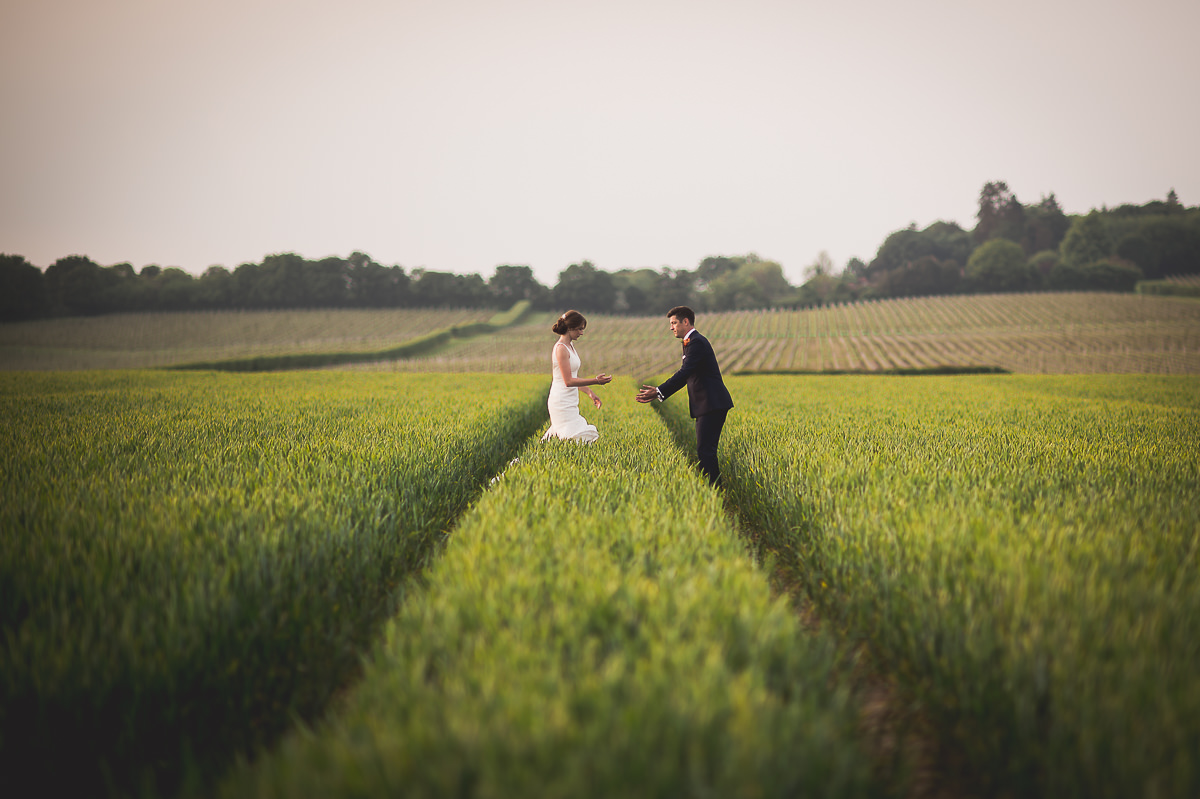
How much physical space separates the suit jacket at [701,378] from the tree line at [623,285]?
93983 mm

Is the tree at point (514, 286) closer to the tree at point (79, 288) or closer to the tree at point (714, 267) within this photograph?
the tree at point (79, 288)

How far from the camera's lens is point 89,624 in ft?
7.01

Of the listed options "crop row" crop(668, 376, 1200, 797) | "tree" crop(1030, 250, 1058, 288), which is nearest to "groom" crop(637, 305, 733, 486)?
"crop row" crop(668, 376, 1200, 797)

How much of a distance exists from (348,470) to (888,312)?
291 feet


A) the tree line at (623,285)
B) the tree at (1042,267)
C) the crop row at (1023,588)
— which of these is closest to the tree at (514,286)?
the tree line at (623,285)

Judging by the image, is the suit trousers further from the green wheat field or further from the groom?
the green wheat field

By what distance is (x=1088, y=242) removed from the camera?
321 feet

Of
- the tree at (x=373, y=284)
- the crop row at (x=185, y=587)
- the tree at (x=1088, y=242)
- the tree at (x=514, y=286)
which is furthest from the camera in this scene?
the tree at (x=514, y=286)

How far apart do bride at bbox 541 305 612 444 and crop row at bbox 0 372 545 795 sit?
1.81 metres

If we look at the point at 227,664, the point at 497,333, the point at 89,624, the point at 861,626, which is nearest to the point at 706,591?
the point at 861,626

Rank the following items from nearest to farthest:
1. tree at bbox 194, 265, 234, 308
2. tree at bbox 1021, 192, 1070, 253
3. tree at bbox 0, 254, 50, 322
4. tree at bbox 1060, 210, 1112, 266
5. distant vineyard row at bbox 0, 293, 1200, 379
Result: distant vineyard row at bbox 0, 293, 1200, 379, tree at bbox 0, 254, 50, 322, tree at bbox 194, 265, 234, 308, tree at bbox 1060, 210, 1112, 266, tree at bbox 1021, 192, 1070, 253

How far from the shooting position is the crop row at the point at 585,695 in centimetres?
142

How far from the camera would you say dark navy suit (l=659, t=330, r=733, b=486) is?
6207 mm

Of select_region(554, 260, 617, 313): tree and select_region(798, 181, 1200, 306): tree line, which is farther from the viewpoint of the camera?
select_region(554, 260, 617, 313): tree
